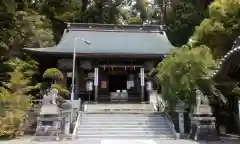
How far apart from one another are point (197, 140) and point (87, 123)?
18.5 ft

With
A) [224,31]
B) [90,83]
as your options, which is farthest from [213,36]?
[90,83]

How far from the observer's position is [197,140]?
11.9 m

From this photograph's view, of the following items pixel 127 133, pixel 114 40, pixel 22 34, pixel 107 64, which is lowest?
pixel 127 133

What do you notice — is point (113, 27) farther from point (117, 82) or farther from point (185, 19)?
point (185, 19)

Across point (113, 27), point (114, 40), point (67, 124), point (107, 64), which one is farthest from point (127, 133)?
point (113, 27)

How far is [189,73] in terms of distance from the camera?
13.0m

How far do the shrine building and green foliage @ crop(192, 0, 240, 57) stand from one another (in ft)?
21.7

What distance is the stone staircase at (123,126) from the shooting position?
13023 millimetres

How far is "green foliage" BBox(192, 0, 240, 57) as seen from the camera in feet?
46.2

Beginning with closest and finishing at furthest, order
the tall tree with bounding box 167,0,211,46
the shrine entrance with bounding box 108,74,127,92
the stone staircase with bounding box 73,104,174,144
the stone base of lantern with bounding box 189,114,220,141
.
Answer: the stone base of lantern with bounding box 189,114,220,141 < the stone staircase with bounding box 73,104,174,144 < the shrine entrance with bounding box 108,74,127,92 < the tall tree with bounding box 167,0,211,46

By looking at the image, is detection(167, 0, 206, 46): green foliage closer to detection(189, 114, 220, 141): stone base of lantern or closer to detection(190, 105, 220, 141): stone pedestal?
detection(190, 105, 220, 141): stone pedestal

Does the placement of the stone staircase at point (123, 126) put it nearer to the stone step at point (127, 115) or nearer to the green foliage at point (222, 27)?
the stone step at point (127, 115)

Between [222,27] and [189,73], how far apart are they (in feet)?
10.4

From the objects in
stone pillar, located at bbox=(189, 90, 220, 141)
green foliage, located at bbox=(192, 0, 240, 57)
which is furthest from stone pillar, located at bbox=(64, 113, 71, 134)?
green foliage, located at bbox=(192, 0, 240, 57)
